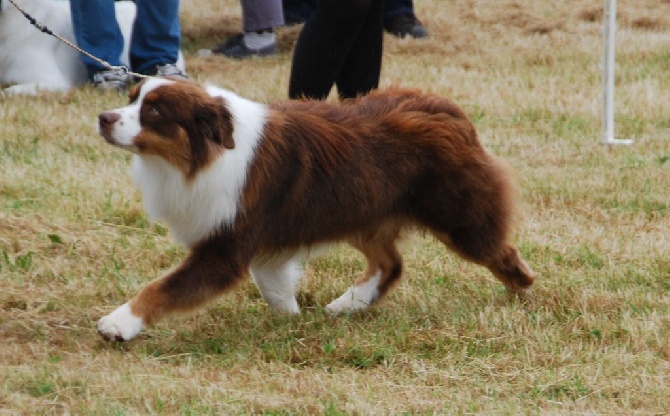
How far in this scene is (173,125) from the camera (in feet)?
12.5

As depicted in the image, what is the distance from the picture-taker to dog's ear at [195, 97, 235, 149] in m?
3.85

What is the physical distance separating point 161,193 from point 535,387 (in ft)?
4.37

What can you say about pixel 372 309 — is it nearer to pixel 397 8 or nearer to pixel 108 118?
pixel 108 118

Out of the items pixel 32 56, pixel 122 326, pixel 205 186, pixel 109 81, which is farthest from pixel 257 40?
pixel 122 326

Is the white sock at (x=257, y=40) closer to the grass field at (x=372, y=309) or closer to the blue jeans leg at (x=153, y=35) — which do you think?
the blue jeans leg at (x=153, y=35)

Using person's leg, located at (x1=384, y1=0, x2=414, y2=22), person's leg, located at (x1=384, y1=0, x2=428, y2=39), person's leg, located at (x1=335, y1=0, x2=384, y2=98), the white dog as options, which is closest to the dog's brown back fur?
person's leg, located at (x1=335, y1=0, x2=384, y2=98)

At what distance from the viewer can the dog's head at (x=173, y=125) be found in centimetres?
378

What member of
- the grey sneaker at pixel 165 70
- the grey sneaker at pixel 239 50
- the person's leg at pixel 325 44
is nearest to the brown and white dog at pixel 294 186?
the person's leg at pixel 325 44

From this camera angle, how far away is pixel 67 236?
5.07 meters

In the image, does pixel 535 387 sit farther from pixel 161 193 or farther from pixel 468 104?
pixel 468 104

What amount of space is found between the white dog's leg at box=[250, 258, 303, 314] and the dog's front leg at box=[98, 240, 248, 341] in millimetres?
313

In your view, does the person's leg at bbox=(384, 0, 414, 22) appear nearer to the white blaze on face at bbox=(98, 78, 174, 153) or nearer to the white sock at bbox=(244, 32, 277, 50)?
the white sock at bbox=(244, 32, 277, 50)

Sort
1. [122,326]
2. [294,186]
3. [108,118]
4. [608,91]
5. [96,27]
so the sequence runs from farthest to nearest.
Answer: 1. [96,27]
2. [608,91]
3. [294,186]
4. [122,326]
5. [108,118]

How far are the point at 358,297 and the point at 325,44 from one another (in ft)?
5.11
